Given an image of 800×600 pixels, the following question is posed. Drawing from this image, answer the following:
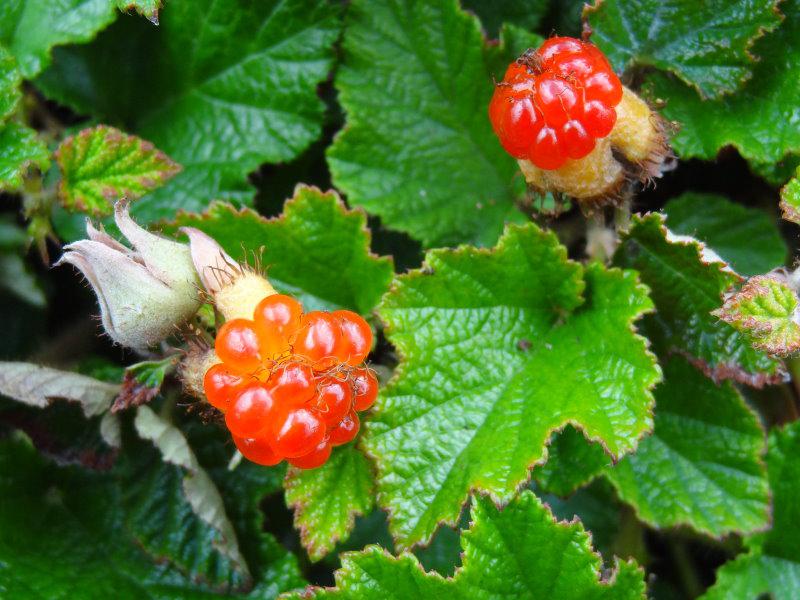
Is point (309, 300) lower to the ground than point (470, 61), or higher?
lower

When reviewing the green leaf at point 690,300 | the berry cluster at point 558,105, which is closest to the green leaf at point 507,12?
the berry cluster at point 558,105

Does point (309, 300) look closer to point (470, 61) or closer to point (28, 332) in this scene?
point (470, 61)

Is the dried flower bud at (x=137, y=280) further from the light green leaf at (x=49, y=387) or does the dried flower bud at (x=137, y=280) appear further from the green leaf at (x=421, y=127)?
the green leaf at (x=421, y=127)

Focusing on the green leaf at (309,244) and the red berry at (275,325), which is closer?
the red berry at (275,325)

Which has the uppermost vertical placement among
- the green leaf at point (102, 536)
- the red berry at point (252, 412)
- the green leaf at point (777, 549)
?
the red berry at point (252, 412)

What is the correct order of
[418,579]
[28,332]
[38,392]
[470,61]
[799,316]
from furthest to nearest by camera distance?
[28,332]
[470,61]
[38,392]
[418,579]
[799,316]

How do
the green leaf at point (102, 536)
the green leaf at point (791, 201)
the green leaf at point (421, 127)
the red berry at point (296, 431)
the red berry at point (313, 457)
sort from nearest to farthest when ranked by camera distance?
the red berry at point (296, 431)
the red berry at point (313, 457)
the green leaf at point (791, 201)
the green leaf at point (102, 536)
the green leaf at point (421, 127)

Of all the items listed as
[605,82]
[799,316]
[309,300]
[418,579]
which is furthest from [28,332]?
[799,316]

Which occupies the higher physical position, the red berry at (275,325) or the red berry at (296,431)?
the red berry at (275,325)
